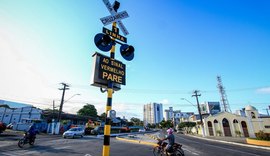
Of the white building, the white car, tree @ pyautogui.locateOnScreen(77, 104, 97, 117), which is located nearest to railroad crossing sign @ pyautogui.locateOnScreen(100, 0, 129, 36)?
the white car

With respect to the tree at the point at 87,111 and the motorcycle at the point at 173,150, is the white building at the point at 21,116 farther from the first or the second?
the tree at the point at 87,111

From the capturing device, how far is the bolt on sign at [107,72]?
4.29 m

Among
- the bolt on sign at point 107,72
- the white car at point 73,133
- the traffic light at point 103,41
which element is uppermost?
the traffic light at point 103,41

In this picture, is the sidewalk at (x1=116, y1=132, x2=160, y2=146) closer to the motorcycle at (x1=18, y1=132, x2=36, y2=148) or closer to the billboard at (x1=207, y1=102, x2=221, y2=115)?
the motorcycle at (x1=18, y1=132, x2=36, y2=148)

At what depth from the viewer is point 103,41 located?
4.66 meters

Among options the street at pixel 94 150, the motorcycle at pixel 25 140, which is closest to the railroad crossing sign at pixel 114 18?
the street at pixel 94 150

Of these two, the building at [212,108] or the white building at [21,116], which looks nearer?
the white building at [21,116]

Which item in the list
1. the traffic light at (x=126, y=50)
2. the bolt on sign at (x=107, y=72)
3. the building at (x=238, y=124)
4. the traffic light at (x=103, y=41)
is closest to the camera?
the bolt on sign at (x=107, y=72)

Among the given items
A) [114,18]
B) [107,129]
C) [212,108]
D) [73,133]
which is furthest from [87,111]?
[107,129]

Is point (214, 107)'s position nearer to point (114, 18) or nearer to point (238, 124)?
point (238, 124)

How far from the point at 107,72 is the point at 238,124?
131 feet

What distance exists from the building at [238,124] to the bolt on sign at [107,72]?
3863 centimetres

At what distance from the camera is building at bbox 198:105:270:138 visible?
31.4 metres

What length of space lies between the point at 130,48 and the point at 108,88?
1.85 m
